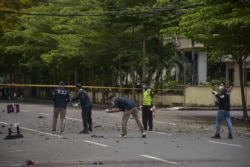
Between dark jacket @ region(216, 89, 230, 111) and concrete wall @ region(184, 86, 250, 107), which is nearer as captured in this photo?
dark jacket @ region(216, 89, 230, 111)

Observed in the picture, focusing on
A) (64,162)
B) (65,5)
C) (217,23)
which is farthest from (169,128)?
(65,5)

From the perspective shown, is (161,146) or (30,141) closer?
(161,146)

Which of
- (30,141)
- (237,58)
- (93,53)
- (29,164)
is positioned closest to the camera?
(29,164)

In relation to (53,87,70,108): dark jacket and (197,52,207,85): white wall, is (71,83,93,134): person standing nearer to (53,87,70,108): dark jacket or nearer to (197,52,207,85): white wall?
(53,87,70,108): dark jacket

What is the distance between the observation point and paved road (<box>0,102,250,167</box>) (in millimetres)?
13469

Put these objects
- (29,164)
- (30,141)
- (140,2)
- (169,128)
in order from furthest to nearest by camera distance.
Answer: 1. (140,2)
2. (169,128)
3. (30,141)
4. (29,164)

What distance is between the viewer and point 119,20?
125ft

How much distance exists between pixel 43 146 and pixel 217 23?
1146cm

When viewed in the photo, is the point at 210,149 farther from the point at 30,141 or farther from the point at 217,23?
the point at 217,23

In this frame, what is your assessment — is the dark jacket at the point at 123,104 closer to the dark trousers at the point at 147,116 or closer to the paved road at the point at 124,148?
the paved road at the point at 124,148

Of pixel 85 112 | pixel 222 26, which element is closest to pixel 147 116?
pixel 85 112

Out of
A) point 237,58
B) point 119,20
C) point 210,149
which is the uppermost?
point 119,20

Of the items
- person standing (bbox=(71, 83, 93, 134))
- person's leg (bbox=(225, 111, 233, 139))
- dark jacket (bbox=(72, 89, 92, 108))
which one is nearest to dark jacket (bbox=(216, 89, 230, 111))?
person's leg (bbox=(225, 111, 233, 139))

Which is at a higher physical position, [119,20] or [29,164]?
[119,20]
